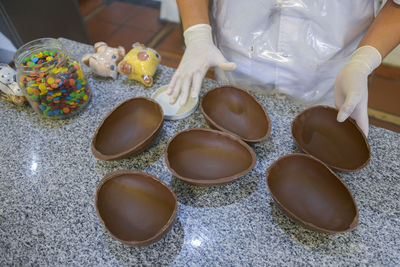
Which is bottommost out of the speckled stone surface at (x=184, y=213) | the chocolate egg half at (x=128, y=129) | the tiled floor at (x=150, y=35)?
the tiled floor at (x=150, y=35)

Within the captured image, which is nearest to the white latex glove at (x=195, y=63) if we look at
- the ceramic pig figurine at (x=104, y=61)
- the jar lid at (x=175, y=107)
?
the jar lid at (x=175, y=107)

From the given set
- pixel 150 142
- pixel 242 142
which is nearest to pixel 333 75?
pixel 242 142

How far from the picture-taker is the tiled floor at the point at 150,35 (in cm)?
158

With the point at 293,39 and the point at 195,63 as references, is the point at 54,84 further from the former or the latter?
the point at 293,39

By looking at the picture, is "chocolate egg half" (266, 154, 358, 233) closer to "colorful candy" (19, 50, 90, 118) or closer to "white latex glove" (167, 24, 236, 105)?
"white latex glove" (167, 24, 236, 105)

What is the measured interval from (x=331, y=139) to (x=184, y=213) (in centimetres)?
37

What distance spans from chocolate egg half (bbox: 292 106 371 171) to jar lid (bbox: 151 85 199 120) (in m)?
0.26

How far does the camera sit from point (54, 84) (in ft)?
2.15

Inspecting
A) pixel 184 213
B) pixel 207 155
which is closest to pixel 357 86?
pixel 207 155

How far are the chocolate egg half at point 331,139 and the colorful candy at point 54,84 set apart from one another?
1.80 feet

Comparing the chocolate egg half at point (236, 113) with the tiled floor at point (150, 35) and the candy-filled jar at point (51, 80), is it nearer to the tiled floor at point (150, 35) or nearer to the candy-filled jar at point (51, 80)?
the candy-filled jar at point (51, 80)

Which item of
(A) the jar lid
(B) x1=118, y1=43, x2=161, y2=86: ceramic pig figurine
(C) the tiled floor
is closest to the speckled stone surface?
(A) the jar lid

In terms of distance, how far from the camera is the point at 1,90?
763 mm

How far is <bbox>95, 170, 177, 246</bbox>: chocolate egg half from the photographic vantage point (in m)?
0.50
